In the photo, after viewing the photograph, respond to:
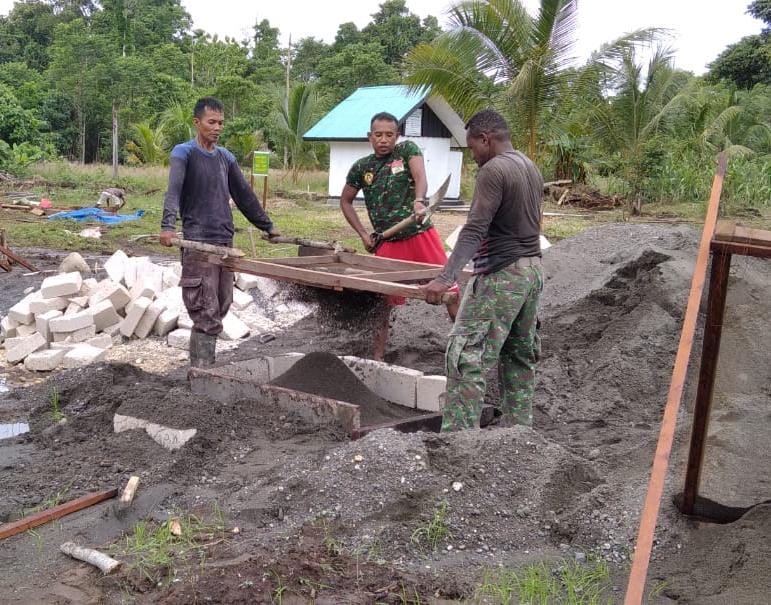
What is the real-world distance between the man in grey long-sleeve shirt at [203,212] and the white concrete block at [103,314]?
7.79 ft

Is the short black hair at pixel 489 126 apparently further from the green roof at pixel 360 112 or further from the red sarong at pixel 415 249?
the green roof at pixel 360 112

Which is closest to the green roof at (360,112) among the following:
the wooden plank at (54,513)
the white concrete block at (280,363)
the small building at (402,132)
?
the small building at (402,132)

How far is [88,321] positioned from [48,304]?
0.61 m

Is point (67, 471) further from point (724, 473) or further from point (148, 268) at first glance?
point (148, 268)

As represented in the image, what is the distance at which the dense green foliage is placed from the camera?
1196cm

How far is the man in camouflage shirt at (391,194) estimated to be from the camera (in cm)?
583

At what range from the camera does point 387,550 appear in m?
3.35

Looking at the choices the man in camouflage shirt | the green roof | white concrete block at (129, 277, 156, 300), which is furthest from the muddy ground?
the green roof

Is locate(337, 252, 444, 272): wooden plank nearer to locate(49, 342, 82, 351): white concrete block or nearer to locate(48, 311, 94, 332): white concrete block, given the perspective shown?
locate(49, 342, 82, 351): white concrete block

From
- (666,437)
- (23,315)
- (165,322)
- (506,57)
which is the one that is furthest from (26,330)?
(506,57)

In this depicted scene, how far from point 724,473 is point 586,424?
2.00 m

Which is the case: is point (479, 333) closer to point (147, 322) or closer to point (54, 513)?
Result: point (54, 513)

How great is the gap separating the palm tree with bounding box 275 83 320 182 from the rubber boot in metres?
22.7

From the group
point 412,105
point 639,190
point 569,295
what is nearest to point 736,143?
point 639,190
